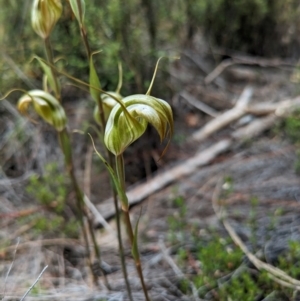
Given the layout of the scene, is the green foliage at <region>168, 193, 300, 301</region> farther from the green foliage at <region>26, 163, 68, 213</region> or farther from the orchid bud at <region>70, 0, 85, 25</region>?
the orchid bud at <region>70, 0, 85, 25</region>

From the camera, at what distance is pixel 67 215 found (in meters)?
→ 1.79

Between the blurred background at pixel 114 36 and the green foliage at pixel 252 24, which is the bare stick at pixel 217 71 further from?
the blurred background at pixel 114 36

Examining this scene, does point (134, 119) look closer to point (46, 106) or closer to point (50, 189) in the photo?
point (46, 106)

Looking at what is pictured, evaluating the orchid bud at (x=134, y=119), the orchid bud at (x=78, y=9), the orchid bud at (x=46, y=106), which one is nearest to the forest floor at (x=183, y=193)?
the orchid bud at (x=46, y=106)

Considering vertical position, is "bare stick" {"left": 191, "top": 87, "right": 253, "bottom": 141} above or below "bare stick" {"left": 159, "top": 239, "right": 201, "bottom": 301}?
above

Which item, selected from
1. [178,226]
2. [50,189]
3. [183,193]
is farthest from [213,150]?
[50,189]

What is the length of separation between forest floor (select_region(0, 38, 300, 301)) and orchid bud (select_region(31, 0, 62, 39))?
54 centimetres

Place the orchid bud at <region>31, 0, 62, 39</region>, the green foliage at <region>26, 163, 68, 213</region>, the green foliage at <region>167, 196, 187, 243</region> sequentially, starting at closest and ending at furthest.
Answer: the orchid bud at <region>31, 0, 62, 39</region>, the green foliage at <region>167, 196, 187, 243</region>, the green foliage at <region>26, 163, 68, 213</region>

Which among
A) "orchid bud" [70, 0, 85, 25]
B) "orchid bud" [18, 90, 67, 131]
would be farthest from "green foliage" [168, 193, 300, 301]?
"orchid bud" [70, 0, 85, 25]

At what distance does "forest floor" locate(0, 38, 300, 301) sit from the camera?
140cm

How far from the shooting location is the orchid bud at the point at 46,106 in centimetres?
102

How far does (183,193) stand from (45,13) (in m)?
1.08

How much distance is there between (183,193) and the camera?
1890mm

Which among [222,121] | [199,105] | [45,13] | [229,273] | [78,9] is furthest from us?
[199,105]
